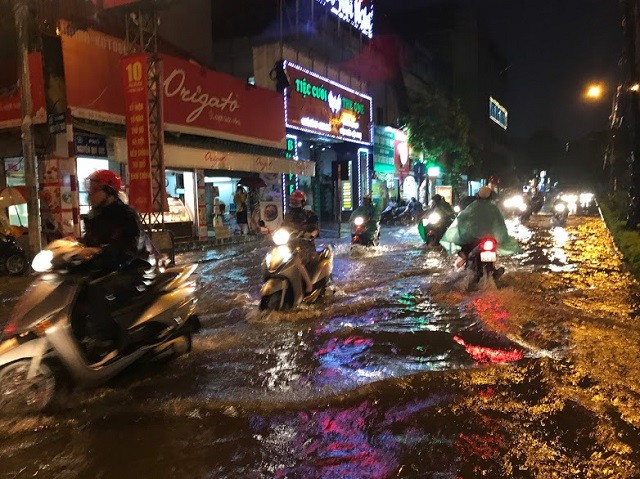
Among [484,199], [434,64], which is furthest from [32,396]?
[434,64]

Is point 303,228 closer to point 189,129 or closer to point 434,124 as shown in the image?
point 189,129

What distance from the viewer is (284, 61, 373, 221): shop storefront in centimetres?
2098

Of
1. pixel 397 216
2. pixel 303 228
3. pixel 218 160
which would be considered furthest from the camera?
pixel 397 216

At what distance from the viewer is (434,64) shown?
42.0 m

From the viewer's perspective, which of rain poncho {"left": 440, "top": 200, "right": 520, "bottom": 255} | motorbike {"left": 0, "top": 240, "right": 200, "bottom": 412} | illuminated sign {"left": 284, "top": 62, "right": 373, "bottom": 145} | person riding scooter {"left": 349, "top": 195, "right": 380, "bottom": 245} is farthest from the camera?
illuminated sign {"left": 284, "top": 62, "right": 373, "bottom": 145}

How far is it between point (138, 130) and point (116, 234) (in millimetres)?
9270

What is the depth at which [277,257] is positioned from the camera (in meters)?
6.78

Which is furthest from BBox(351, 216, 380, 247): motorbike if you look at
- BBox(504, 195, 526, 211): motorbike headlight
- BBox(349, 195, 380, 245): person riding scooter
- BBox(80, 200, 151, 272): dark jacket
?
BBox(504, 195, 526, 211): motorbike headlight

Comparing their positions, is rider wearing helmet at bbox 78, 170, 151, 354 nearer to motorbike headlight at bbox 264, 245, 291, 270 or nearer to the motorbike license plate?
motorbike headlight at bbox 264, 245, 291, 270

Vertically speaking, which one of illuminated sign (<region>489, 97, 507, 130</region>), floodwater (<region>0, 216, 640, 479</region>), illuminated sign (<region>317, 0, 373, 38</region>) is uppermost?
illuminated sign (<region>489, 97, 507, 130</region>)

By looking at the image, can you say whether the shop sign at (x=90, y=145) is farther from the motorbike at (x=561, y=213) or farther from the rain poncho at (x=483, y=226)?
the motorbike at (x=561, y=213)

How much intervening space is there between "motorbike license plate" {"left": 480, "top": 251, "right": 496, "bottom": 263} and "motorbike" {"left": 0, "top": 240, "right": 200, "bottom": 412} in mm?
5372

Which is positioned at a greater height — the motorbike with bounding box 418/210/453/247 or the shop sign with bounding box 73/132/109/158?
the shop sign with bounding box 73/132/109/158

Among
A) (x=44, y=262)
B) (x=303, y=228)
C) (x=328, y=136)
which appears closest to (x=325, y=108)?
(x=328, y=136)
